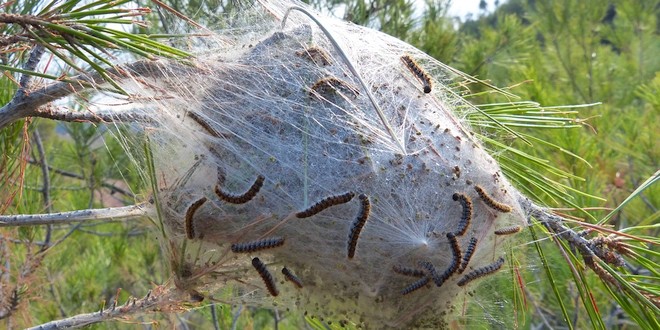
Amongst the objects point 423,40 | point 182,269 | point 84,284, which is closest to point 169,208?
point 182,269

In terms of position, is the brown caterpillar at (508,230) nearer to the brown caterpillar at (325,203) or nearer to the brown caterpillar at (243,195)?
the brown caterpillar at (325,203)

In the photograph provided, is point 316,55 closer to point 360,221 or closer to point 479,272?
point 360,221

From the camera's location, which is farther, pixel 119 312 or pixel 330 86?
pixel 119 312

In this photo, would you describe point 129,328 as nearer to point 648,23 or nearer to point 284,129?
point 284,129

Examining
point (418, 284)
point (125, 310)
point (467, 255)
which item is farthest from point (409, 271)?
point (125, 310)

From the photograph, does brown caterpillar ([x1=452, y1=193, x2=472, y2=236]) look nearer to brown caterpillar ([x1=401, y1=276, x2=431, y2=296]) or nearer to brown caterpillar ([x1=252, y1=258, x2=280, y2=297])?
brown caterpillar ([x1=401, y1=276, x2=431, y2=296])

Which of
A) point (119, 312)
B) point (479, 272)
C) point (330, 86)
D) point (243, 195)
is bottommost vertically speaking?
point (119, 312)

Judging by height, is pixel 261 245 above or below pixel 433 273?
above

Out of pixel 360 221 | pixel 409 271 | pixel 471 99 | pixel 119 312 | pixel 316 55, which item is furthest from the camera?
pixel 471 99
